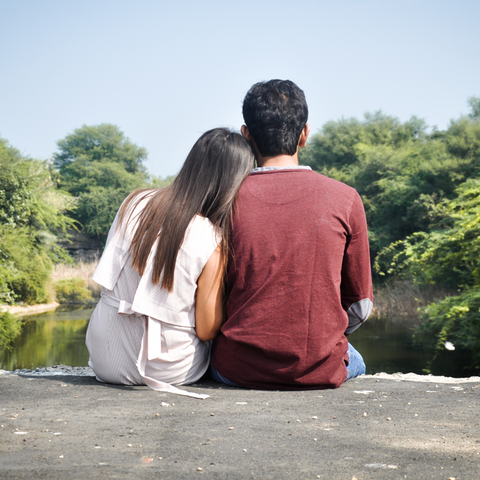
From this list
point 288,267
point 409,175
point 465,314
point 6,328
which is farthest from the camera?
point 409,175

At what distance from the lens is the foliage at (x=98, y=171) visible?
36875mm

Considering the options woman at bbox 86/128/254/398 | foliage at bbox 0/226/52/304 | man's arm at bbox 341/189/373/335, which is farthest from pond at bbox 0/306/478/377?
woman at bbox 86/128/254/398

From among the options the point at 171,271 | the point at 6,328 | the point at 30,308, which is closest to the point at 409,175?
the point at 30,308

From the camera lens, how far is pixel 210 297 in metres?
2.28

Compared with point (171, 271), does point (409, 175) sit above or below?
above

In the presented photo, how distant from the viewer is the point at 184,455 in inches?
62.6

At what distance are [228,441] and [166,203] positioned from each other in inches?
40.1

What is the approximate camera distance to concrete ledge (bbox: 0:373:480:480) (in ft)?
4.91

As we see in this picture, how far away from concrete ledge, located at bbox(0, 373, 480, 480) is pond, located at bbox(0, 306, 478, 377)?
8615 millimetres

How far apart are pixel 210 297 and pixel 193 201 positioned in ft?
1.35

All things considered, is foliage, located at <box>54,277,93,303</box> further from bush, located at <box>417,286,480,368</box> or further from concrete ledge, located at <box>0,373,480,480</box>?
concrete ledge, located at <box>0,373,480,480</box>

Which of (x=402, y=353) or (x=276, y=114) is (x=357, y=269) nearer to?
(x=276, y=114)

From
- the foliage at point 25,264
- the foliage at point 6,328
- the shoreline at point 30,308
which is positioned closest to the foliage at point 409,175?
the foliage at point 25,264

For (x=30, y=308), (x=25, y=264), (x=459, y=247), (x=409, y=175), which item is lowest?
(x=30, y=308)
